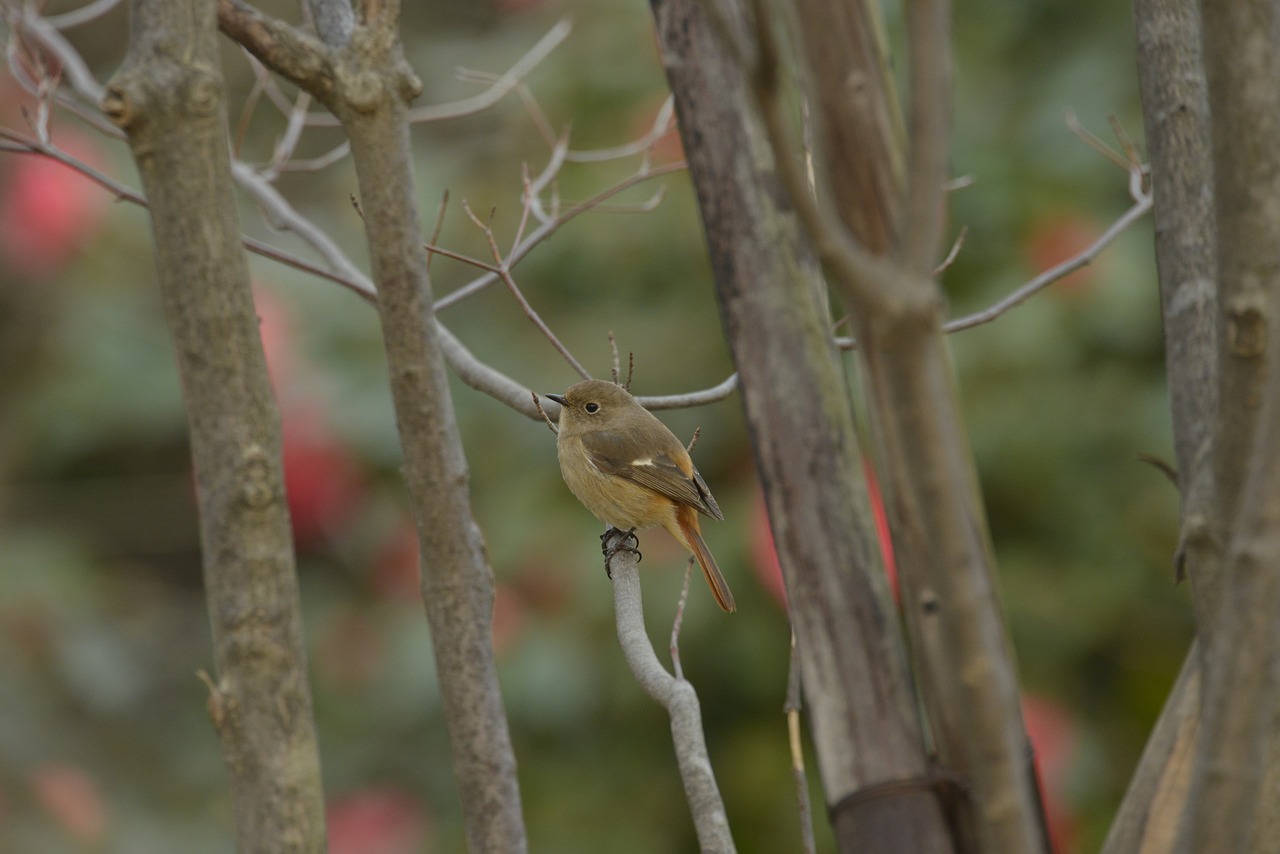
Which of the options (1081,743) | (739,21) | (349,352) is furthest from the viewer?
(349,352)


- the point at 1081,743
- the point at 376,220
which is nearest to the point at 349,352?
the point at 1081,743

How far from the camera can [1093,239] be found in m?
4.32

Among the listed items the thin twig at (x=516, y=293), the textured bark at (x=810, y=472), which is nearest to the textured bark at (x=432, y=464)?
the textured bark at (x=810, y=472)

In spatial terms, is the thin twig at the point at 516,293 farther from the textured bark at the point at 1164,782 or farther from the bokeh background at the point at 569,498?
the bokeh background at the point at 569,498

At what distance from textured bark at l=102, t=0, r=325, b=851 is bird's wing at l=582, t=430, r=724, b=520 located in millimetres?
2789

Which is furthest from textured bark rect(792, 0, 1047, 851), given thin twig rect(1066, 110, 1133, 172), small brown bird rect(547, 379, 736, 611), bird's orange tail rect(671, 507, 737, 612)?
small brown bird rect(547, 379, 736, 611)

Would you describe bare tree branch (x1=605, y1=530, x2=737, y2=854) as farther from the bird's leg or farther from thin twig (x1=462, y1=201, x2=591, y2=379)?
the bird's leg

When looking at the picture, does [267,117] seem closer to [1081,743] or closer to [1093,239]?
[1093,239]

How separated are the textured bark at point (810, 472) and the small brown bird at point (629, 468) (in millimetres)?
2530

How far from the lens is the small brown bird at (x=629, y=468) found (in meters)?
4.04

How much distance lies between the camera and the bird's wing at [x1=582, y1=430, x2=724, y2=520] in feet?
13.6

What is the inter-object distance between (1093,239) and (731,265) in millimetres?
3253

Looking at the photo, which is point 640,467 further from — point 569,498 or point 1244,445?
point 1244,445

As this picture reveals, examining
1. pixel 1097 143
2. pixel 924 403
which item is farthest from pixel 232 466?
pixel 1097 143
